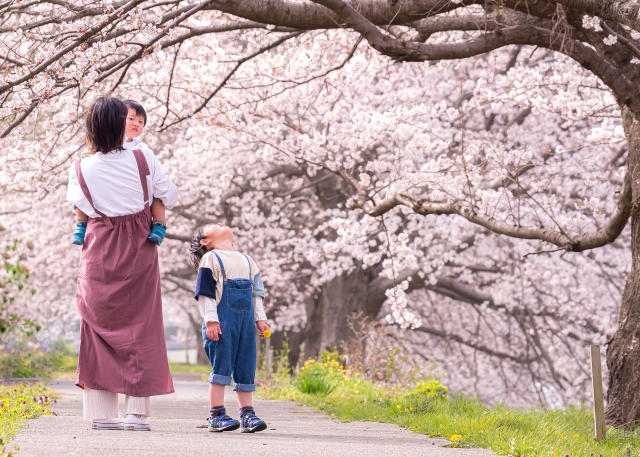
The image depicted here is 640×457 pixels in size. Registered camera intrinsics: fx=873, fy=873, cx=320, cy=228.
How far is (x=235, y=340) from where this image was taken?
534cm

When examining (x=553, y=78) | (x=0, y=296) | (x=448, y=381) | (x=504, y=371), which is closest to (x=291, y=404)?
(x=553, y=78)

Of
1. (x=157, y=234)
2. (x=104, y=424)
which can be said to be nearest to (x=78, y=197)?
(x=157, y=234)

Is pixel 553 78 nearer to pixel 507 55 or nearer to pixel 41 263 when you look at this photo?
pixel 507 55

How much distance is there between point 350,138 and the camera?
11.7 m

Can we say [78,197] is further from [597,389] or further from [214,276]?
[597,389]

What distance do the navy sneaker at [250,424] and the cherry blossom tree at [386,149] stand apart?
239cm

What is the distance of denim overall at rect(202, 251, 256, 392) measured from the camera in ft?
17.3

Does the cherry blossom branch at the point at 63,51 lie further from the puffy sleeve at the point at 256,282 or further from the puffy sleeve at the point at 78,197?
the puffy sleeve at the point at 256,282

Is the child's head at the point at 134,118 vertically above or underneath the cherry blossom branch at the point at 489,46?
underneath

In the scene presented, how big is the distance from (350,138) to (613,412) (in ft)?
20.3

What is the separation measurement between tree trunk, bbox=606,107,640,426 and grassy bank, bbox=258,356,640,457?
241 millimetres

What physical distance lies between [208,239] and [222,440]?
138 centimetres

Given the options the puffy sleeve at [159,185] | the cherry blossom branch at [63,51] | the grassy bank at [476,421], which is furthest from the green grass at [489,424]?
the cherry blossom branch at [63,51]

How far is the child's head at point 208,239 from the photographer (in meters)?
5.51
